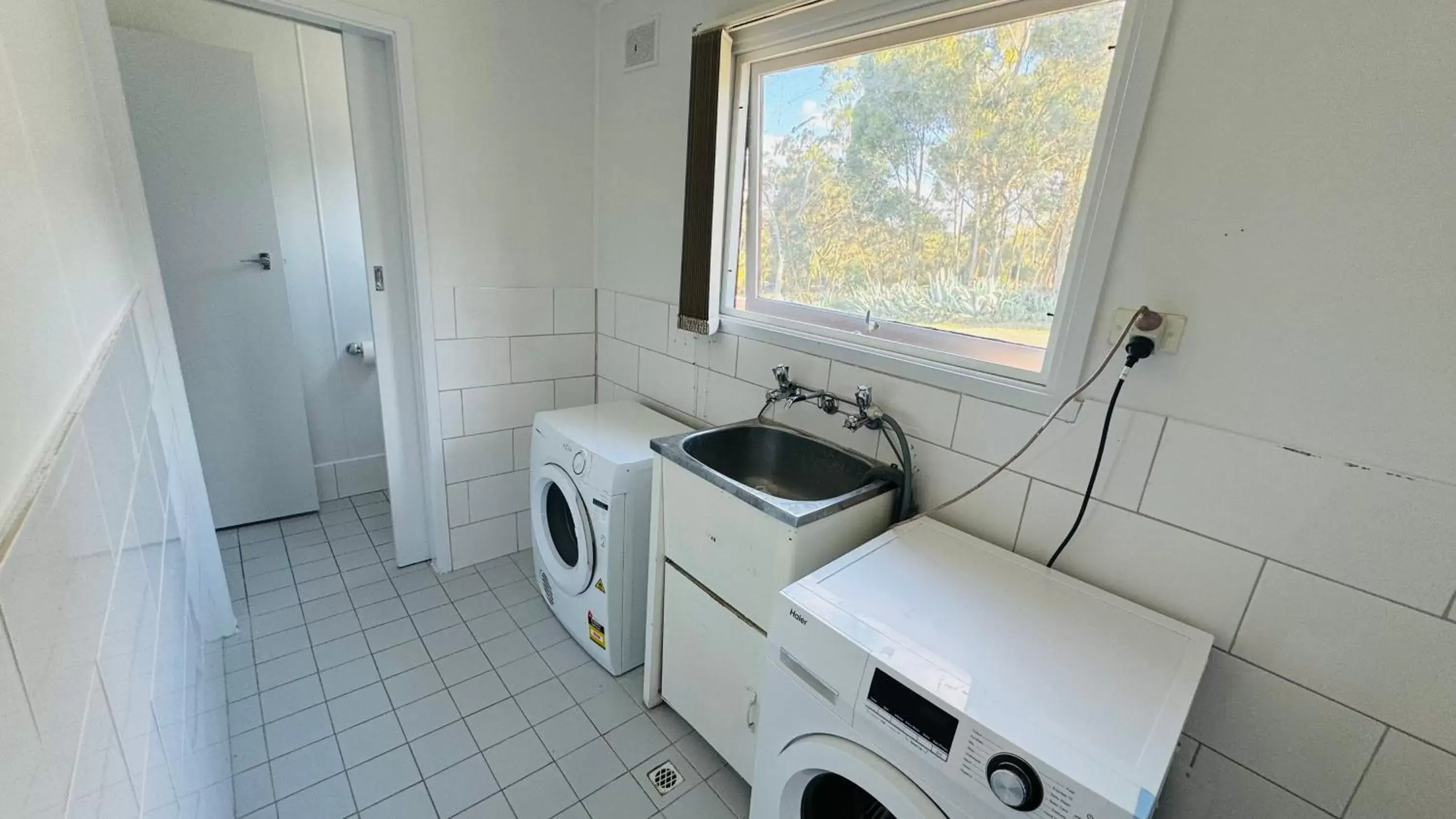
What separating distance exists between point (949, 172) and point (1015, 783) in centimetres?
127

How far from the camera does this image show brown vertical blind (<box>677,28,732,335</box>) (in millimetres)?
1732

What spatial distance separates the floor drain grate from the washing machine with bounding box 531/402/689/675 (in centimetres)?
36

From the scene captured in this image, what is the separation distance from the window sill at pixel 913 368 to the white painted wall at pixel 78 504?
4.57 ft

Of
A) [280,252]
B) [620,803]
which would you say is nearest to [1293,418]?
[620,803]

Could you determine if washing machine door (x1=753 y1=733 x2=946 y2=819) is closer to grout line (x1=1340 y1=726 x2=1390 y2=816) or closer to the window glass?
grout line (x1=1340 y1=726 x2=1390 y2=816)

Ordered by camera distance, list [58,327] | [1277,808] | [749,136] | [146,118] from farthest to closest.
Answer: [146,118]
[749,136]
[1277,808]
[58,327]

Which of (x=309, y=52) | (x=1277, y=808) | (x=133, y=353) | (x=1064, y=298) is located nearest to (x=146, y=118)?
(x=309, y=52)

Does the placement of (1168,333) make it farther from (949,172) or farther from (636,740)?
(636,740)

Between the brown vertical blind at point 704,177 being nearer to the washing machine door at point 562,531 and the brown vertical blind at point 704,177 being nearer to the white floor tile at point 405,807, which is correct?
the washing machine door at point 562,531

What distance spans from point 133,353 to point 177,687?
0.63 m

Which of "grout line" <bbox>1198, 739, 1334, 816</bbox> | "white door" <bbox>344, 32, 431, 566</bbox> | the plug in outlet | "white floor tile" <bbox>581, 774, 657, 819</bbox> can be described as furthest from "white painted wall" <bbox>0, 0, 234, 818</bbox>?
"grout line" <bbox>1198, 739, 1334, 816</bbox>

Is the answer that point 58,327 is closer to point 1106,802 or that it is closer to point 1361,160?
point 1106,802

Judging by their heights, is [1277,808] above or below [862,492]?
below

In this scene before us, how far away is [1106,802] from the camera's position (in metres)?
0.70
